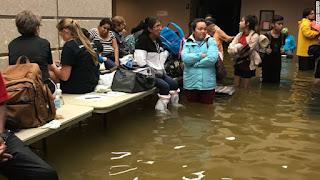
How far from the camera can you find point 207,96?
20.7ft

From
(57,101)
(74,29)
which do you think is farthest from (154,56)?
(57,101)

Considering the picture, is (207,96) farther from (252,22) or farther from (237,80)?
(252,22)

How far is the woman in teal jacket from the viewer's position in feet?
19.2

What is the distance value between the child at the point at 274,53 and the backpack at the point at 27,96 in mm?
6111

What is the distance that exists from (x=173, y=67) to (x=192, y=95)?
72cm

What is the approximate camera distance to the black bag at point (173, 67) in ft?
21.8

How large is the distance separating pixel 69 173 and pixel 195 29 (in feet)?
11.4

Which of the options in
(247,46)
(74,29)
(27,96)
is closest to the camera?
A: (27,96)

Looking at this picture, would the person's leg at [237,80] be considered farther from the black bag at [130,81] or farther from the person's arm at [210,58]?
the black bag at [130,81]

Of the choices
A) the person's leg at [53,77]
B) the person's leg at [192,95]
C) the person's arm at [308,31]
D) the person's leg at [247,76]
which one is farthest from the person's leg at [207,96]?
the person's arm at [308,31]

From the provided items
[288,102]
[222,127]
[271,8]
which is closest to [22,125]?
[222,127]

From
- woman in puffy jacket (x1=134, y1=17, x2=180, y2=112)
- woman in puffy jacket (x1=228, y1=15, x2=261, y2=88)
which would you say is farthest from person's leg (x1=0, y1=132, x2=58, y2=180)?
woman in puffy jacket (x1=228, y1=15, x2=261, y2=88)

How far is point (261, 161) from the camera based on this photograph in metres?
3.91

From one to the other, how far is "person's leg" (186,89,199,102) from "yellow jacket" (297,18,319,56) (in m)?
4.02
